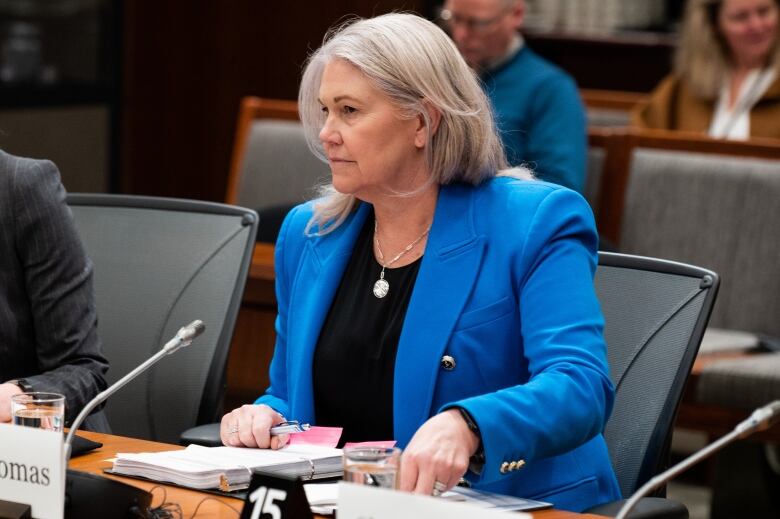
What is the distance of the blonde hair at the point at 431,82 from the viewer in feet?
6.53

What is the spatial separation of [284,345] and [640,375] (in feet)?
1.92

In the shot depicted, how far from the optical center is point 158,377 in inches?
101

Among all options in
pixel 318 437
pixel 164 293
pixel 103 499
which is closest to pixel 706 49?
A: pixel 164 293

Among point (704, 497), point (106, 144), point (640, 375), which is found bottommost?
point (704, 497)

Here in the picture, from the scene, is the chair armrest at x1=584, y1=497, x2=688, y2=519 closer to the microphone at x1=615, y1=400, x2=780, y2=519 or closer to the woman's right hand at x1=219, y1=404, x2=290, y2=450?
the microphone at x1=615, y1=400, x2=780, y2=519

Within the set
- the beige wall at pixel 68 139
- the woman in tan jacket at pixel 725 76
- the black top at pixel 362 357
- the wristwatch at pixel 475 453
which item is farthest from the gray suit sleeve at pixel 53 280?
the beige wall at pixel 68 139

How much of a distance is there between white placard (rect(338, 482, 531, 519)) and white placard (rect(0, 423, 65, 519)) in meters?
0.37

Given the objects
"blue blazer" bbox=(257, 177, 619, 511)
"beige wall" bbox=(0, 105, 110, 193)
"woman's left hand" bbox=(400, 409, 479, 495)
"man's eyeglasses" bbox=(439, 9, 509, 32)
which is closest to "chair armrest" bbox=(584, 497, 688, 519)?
"blue blazer" bbox=(257, 177, 619, 511)

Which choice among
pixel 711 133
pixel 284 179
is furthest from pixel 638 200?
pixel 284 179

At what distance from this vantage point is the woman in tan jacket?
14.9ft

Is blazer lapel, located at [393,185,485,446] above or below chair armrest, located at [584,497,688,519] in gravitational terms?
above

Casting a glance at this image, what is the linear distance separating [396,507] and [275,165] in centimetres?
353

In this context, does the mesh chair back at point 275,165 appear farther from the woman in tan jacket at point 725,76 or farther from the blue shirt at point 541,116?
the woman in tan jacket at point 725,76

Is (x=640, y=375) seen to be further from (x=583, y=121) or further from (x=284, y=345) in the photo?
(x=583, y=121)
